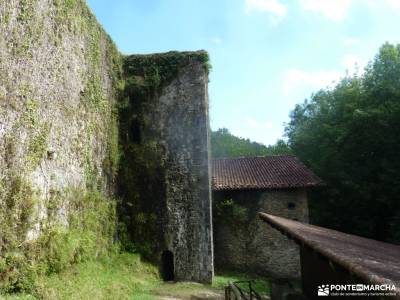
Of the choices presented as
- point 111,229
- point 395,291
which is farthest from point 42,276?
point 395,291

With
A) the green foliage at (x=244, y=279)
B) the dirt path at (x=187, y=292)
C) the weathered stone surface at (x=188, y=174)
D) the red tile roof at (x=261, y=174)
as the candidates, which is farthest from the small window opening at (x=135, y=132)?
the green foliage at (x=244, y=279)

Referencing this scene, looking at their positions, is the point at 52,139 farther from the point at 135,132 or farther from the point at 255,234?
the point at 255,234

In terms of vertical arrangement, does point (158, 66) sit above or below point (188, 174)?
above

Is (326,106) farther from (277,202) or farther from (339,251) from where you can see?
(339,251)

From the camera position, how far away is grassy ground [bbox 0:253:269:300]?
27.7ft

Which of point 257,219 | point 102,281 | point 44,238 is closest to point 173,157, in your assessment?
point 102,281

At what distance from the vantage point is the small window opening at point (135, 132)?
15.1 metres

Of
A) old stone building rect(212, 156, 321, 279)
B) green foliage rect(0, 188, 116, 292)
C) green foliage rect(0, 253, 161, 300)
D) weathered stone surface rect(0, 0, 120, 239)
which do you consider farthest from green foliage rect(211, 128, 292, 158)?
green foliage rect(0, 188, 116, 292)

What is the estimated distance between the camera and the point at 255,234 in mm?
18234

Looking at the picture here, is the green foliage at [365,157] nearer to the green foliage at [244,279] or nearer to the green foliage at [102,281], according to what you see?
the green foliage at [244,279]

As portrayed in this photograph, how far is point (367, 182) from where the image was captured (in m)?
21.3

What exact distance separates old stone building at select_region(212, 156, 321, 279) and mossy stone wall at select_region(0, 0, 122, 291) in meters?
6.78

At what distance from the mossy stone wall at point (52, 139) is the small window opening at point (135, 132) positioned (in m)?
1.41

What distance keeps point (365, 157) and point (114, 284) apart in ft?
55.4
